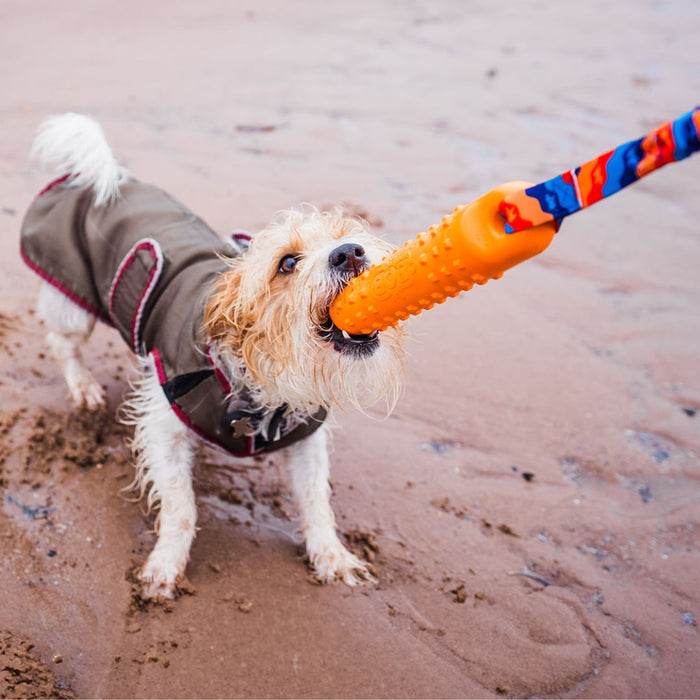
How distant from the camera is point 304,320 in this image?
254 cm

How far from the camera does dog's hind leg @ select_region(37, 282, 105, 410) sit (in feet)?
13.1

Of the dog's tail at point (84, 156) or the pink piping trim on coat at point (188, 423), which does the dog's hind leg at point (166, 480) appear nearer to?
the pink piping trim on coat at point (188, 423)

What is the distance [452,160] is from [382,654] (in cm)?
541

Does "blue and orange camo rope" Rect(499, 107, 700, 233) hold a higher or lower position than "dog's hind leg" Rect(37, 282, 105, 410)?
higher

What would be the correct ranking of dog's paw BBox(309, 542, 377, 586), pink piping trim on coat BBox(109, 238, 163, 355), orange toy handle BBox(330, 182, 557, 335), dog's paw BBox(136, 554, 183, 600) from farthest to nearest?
pink piping trim on coat BBox(109, 238, 163, 355), dog's paw BBox(309, 542, 377, 586), dog's paw BBox(136, 554, 183, 600), orange toy handle BBox(330, 182, 557, 335)

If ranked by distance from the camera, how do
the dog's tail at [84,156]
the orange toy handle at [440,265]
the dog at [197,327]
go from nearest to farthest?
1. the orange toy handle at [440,265]
2. the dog at [197,327]
3. the dog's tail at [84,156]

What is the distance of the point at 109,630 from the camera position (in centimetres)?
277

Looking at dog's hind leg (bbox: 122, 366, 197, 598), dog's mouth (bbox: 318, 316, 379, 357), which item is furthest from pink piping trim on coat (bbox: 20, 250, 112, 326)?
dog's mouth (bbox: 318, 316, 379, 357)

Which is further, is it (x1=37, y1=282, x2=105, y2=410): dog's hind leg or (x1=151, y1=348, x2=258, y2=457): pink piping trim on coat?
(x1=37, y1=282, x2=105, y2=410): dog's hind leg

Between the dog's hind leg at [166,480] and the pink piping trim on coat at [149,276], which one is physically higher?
the pink piping trim on coat at [149,276]

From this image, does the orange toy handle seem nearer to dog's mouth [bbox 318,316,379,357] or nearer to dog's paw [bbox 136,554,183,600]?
dog's mouth [bbox 318,316,379,357]

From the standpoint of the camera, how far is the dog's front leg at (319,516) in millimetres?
3209

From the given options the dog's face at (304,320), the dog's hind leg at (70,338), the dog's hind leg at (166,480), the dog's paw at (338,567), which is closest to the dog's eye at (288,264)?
the dog's face at (304,320)

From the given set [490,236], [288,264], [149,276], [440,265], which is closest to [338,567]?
[288,264]
